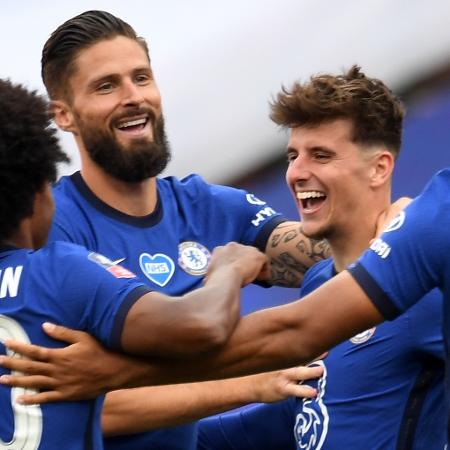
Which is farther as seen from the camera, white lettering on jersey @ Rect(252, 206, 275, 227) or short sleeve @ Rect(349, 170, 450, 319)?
white lettering on jersey @ Rect(252, 206, 275, 227)

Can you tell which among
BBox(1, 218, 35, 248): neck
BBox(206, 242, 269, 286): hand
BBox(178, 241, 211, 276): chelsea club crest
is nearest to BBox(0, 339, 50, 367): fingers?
BBox(1, 218, 35, 248): neck

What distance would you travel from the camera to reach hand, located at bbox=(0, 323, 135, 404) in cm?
278

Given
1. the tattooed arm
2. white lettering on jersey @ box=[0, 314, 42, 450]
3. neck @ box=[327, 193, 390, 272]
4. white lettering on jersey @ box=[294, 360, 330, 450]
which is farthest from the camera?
the tattooed arm

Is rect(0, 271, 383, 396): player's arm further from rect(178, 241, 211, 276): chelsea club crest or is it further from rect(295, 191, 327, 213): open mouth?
rect(295, 191, 327, 213): open mouth

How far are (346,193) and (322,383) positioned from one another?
67 centimetres

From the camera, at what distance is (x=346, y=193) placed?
3.96 m

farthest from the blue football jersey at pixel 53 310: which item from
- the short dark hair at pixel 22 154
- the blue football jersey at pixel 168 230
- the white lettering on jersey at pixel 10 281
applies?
the blue football jersey at pixel 168 230

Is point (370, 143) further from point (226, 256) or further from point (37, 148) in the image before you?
point (37, 148)

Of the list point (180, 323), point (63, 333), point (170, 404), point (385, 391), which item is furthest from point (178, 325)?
point (170, 404)

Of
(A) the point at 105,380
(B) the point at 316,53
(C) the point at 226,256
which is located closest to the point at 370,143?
(C) the point at 226,256

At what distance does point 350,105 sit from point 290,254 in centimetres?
54

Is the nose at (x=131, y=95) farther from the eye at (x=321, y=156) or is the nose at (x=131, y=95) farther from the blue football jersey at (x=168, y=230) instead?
the eye at (x=321, y=156)

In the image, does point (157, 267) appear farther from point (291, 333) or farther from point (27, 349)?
point (27, 349)

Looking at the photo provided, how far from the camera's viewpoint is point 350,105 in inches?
156
